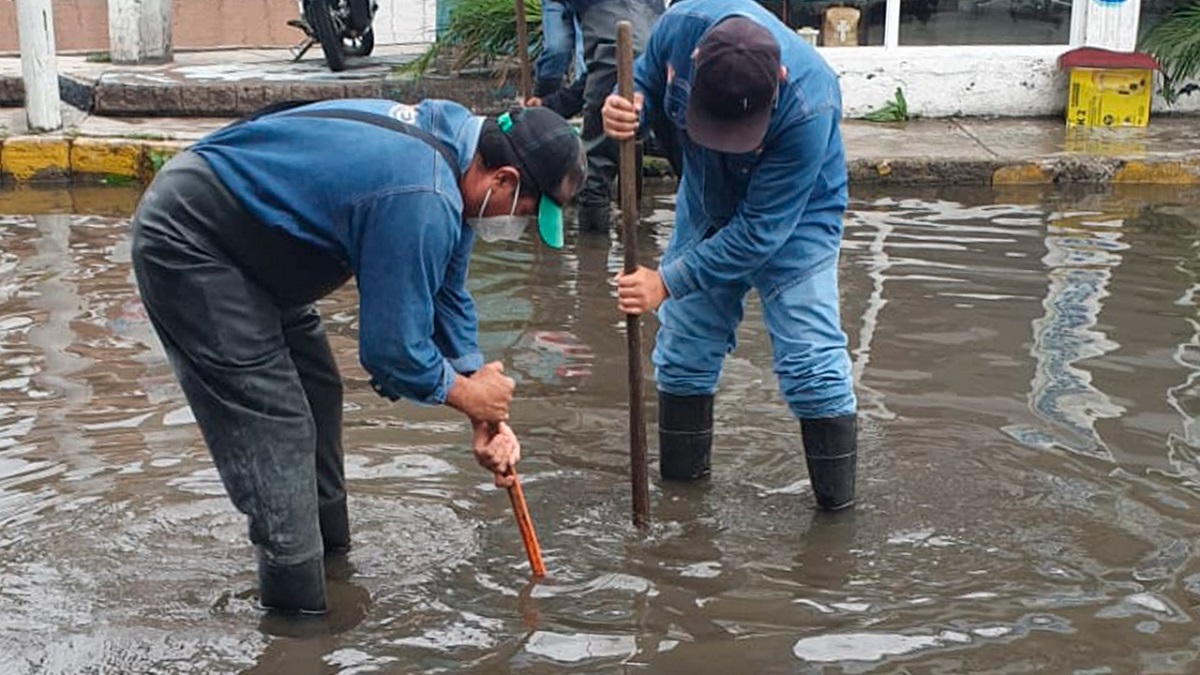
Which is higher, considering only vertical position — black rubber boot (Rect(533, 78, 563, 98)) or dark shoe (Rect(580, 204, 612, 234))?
black rubber boot (Rect(533, 78, 563, 98))

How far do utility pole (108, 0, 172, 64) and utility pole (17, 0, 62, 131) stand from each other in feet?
7.52

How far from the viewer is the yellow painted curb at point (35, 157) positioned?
9.26 m

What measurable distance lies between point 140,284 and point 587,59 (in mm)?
4940

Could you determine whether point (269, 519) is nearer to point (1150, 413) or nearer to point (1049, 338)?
point (1150, 413)

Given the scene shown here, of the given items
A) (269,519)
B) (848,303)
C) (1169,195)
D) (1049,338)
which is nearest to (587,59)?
(848,303)

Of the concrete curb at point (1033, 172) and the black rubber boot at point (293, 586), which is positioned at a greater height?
the concrete curb at point (1033, 172)

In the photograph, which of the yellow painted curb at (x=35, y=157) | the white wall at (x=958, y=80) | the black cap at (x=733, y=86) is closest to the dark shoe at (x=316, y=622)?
the black cap at (x=733, y=86)

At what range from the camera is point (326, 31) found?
11.1 metres

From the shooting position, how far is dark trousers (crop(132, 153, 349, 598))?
3441mm

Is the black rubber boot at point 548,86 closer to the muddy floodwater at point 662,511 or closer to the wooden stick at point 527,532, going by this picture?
the muddy floodwater at point 662,511

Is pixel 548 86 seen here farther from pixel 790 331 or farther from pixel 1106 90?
pixel 790 331

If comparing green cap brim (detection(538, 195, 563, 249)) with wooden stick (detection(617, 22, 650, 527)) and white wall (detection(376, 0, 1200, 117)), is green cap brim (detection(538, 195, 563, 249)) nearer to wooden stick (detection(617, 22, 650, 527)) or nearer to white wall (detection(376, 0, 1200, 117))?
wooden stick (detection(617, 22, 650, 527))

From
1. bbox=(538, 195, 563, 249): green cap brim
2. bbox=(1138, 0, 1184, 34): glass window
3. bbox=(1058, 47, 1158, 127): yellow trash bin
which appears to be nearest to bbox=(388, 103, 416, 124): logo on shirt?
bbox=(538, 195, 563, 249): green cap brim

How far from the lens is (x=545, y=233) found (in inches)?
142
